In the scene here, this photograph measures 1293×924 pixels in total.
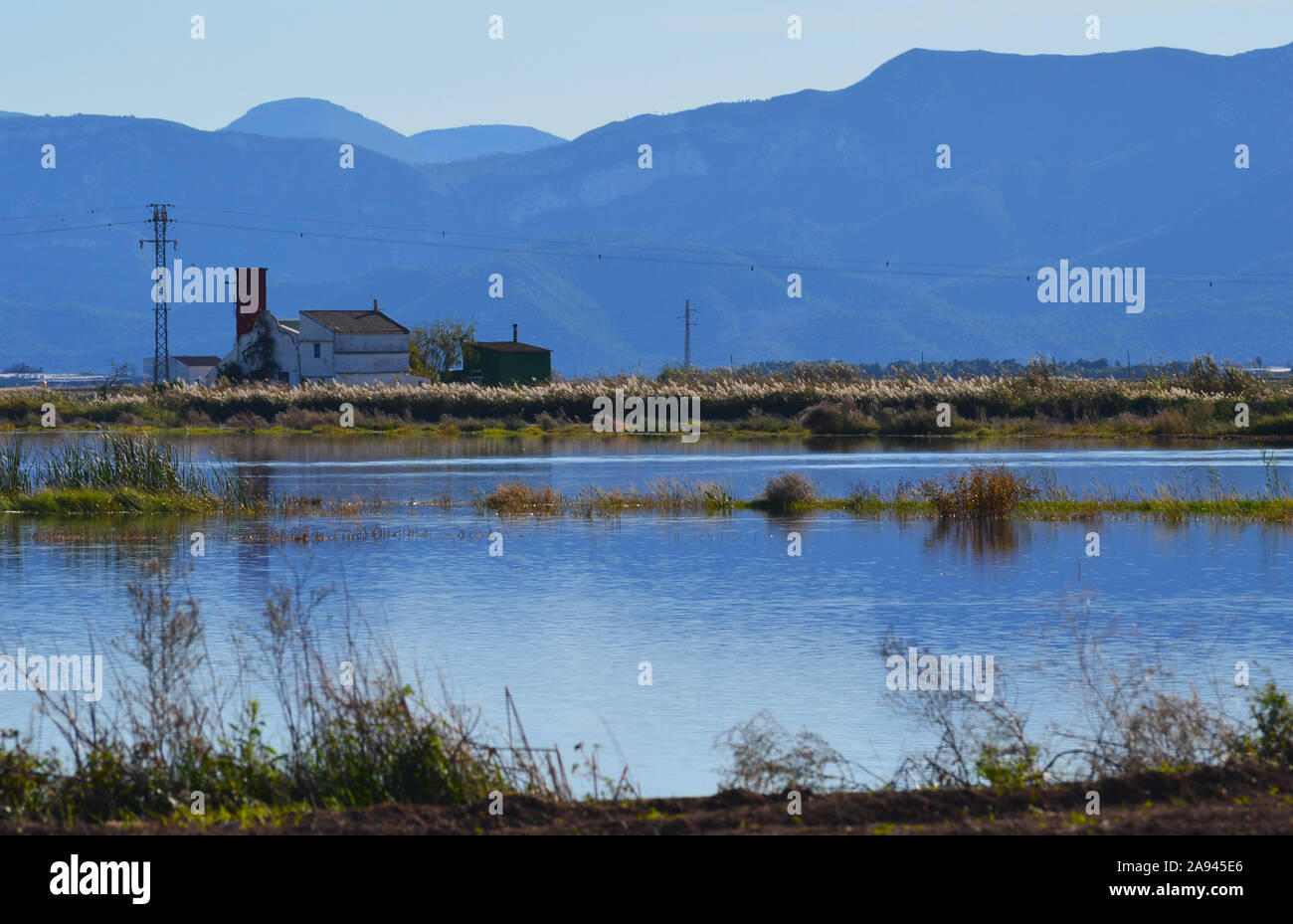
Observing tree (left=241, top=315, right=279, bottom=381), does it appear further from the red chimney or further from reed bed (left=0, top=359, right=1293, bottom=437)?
reed bed (left=0, top=359, right=1293, bottom=437)

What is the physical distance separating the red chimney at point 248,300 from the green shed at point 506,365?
14.1 meters

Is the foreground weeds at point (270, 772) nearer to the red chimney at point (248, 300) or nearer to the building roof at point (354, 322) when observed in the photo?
the building roof at point (354, 322)

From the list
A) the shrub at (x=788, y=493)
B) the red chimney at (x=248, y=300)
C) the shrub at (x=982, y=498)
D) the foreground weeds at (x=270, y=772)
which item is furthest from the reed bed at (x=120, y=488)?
the red chimney at (x=248, y=300)

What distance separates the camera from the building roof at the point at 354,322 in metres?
109

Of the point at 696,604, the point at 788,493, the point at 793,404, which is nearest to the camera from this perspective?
the point at 696,604

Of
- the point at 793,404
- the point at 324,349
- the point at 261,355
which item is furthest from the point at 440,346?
the point at 793,404

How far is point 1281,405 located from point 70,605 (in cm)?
5781

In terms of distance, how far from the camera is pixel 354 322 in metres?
111

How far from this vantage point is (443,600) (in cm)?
2344

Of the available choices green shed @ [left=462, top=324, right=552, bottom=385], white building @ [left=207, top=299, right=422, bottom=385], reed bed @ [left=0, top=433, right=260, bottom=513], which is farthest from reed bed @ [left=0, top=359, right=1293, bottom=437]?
reed bed @ [left=0, top=433, right=260, bottom=513]

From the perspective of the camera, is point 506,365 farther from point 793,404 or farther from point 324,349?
Result: point 793,404

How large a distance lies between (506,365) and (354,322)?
1037 cm
